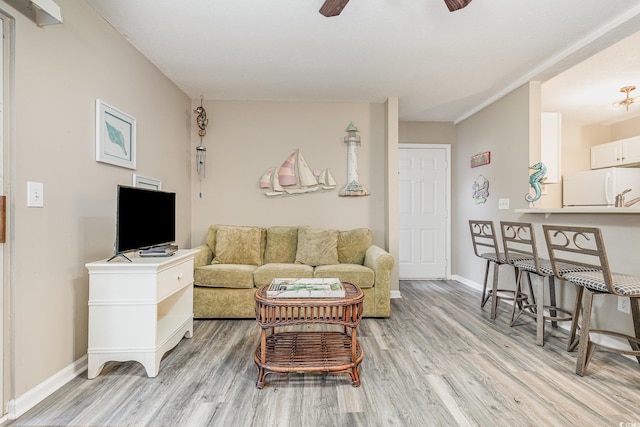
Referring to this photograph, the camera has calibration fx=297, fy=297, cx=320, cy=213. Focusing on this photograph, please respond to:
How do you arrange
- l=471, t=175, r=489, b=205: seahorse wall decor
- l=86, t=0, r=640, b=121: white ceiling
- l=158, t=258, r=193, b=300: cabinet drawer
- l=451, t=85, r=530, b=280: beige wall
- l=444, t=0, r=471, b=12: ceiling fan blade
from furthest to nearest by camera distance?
l=471, t=175, r=489, b=205: seahorse wall decor
l=451, t=85, r=530, b=280: beige wall
l=86, t=0, r=640, b=121: white ceiling
l=158, t=258, r=193, b=300: cabinet drawer
l=444, t=0, r=471, b=12: ceiling fan blade

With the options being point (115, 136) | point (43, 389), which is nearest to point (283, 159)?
point (115, 136)

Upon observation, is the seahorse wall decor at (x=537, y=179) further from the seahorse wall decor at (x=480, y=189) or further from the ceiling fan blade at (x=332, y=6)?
the ceiling fan blade at (x=332, y=6)

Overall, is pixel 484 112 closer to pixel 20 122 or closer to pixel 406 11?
pixel 406 11

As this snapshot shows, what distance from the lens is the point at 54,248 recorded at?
1737 millimetres

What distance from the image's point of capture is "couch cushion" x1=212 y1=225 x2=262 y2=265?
Answer: 3248 millimetres

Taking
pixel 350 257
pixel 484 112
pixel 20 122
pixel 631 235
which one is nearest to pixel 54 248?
pixel 20 122

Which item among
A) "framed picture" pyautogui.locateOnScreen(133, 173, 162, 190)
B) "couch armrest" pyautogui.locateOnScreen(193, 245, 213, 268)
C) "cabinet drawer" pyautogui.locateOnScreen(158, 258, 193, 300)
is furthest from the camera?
"couch armrest" pyautogui.locateOnScreen(193, 245, 213, 268)

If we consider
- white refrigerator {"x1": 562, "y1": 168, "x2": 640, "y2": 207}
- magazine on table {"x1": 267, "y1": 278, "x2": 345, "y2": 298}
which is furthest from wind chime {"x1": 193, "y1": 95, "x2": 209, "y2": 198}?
white refrigerator {"x1": 562, "y1": 168, "x2": 640, "y2": 207}

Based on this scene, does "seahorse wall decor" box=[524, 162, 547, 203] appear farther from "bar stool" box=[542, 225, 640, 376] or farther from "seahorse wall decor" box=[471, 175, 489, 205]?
"bar stool" box=[542, 225, 640, 376]

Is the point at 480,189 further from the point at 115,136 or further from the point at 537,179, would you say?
the point at 115,136

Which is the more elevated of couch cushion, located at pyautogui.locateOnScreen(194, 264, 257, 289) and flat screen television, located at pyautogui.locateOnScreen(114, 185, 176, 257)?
flat screen television, located at pyautogui.locateOnScreen(114, 185, 176, 257)

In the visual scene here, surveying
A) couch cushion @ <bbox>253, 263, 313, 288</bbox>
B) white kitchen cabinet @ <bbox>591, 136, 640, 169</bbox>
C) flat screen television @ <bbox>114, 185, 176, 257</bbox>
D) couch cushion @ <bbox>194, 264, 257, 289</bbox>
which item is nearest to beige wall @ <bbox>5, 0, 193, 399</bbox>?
flat screen television @ <bbox>114, 185, 176, 257</bbox>

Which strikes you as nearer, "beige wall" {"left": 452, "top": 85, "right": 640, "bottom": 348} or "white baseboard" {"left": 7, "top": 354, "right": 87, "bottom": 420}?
"white baseboard" {"left": 7, "top": 354, "right": 87, "bottom": 420}

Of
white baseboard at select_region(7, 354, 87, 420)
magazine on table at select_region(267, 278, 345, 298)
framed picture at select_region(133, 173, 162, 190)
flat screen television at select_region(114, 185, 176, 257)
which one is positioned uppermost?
framed picture at select_region(133, 173, 162, 190)
